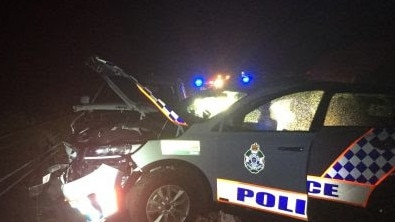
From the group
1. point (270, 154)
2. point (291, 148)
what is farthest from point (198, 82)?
point (291, 148)

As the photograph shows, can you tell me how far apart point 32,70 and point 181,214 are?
24.3 metres

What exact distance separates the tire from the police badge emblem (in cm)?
56

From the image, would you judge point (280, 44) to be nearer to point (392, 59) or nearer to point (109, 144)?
point (392, 59)

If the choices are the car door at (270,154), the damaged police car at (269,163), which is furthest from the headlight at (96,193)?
the car door at (270,154)

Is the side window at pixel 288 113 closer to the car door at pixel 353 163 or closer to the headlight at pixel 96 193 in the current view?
the car door at pixel 353 163

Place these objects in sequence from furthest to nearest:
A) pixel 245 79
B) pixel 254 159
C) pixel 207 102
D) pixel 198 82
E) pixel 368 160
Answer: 1. pixel 198 82
2. pixel 207 102
3. pixel 245 79
4. pixel 254 159
5. pixel 368 160

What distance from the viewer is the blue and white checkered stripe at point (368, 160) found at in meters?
4.38

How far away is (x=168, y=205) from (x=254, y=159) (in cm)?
108

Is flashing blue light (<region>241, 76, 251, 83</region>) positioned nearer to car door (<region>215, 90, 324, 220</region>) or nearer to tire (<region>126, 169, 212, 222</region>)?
car door (<region>215, 90, 324, 220</region>)

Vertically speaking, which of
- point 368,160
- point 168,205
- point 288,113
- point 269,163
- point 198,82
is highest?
point 198,82

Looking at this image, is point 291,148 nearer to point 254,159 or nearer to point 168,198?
point 254,159

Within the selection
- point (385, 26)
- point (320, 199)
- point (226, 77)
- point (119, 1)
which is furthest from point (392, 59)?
point (119, 1)

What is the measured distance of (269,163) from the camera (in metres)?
4.82

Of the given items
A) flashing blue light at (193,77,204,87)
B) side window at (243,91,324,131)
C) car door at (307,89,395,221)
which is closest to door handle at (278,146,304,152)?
car door at (307,89,395,221)
